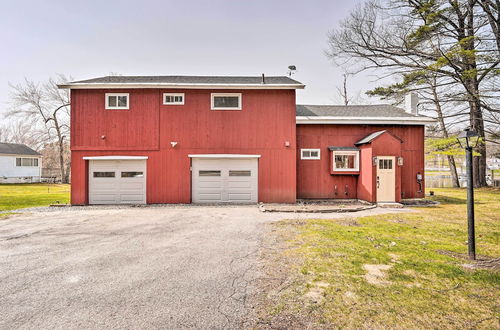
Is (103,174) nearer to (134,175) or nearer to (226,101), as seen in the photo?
(134,175)

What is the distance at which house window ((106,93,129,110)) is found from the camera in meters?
11.3

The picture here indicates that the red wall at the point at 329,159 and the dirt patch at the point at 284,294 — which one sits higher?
the red wall at the point at 329,159

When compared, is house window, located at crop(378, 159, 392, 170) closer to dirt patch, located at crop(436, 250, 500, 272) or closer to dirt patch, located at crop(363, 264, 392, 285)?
dirt patch, located at crop(436, 250, 500, 272)

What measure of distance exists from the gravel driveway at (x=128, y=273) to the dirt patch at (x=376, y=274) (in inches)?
68.2

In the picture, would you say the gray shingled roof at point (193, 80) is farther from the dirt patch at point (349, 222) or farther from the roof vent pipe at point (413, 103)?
the roof vent pipe at point (413, 103)

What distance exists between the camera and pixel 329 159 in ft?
39.5

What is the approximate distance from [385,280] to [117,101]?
12.2 meters

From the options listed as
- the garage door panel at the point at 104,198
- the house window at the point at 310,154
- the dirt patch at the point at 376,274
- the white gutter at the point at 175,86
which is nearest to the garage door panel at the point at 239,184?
the house window at the point at 310,154

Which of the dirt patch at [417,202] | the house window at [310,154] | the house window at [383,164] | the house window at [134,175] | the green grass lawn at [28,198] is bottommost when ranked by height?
the green grass lawn at [28,198]

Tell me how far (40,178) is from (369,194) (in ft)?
125

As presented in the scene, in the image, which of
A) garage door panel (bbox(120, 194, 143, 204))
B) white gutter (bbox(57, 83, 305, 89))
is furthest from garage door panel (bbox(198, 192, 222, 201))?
white gutter (bbox(57, 83, 305, 89))

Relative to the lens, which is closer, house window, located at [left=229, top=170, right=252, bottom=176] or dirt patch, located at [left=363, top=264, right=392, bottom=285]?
dirt patch, located at [left=363, top=264, right=392, bottom=285]

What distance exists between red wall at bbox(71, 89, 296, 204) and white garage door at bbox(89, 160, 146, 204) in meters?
0.34

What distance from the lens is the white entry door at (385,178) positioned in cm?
1080
